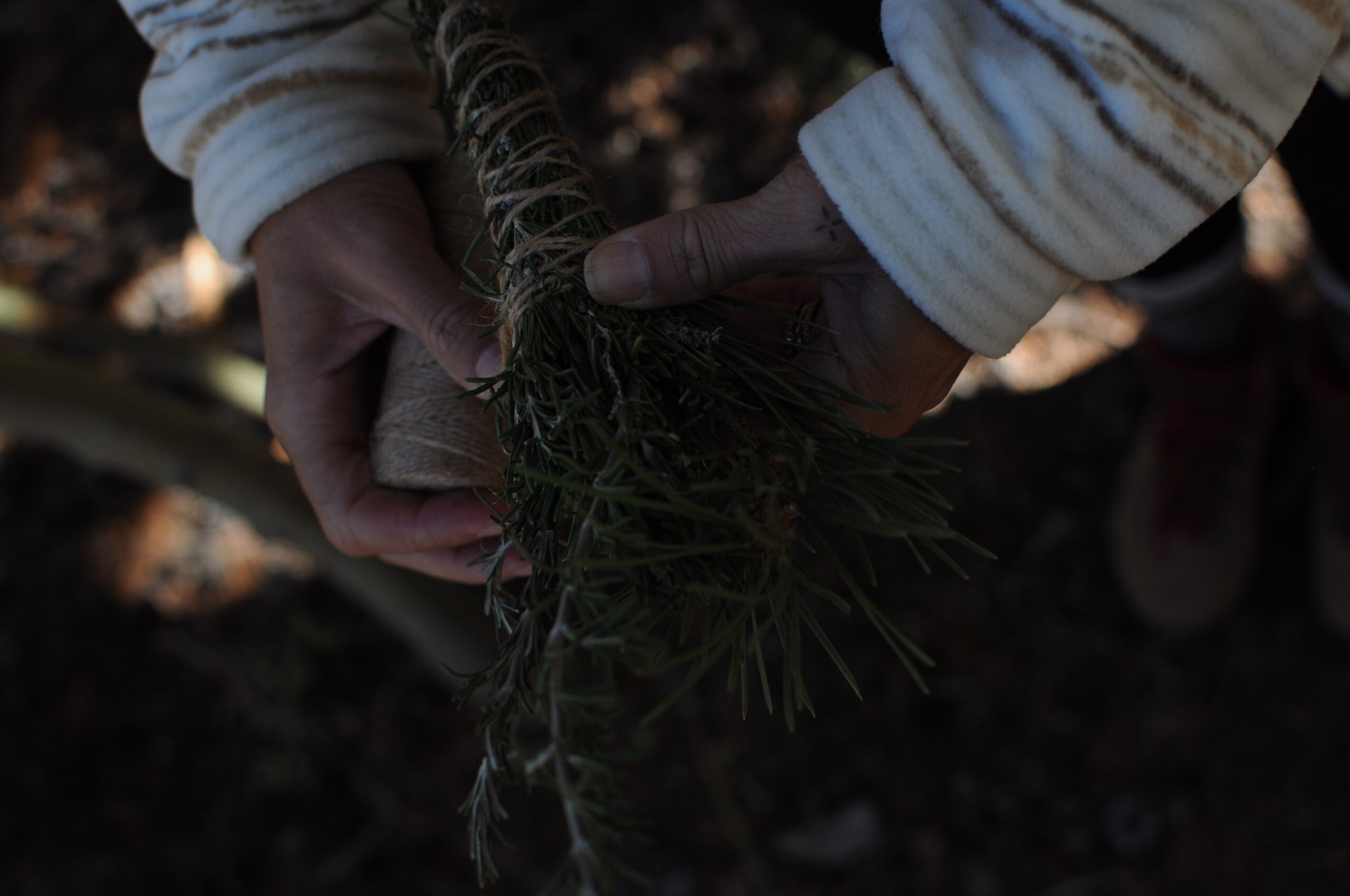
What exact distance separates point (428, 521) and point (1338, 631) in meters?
1.75

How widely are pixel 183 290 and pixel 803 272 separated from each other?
6.69ft

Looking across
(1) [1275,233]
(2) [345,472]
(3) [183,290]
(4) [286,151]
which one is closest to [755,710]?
(2) [345,472]

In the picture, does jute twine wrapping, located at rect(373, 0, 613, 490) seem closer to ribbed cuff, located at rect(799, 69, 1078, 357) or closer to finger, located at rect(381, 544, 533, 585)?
finger, located at rect(381, 544, 533, 585)

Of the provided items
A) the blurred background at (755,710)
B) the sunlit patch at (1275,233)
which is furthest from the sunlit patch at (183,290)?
the sunlit patch at (1275,233)

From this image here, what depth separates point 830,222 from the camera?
0.67 m

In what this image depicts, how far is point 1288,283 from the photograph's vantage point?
1.88 meters

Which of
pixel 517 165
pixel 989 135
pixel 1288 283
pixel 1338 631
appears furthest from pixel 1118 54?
pixel 1288 283

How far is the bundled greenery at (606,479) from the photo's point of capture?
540 mm

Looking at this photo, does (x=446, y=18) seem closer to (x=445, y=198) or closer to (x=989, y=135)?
(x=445, y=198)

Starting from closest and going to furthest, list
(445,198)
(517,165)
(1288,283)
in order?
(517,165) < (445,198) < (1288,283)

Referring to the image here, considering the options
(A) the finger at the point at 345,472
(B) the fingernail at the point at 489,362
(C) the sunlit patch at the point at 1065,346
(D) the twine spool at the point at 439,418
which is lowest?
(C) the sunlit patch at the point at 1065,346

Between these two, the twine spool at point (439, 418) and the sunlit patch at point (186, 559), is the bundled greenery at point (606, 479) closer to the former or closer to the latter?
the twine spool at point (439, 418)

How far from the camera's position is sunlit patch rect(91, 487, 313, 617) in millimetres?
1938

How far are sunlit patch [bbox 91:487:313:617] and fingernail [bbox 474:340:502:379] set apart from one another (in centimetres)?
136
